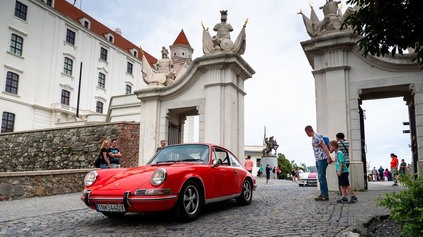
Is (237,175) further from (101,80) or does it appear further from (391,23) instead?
(101,80)

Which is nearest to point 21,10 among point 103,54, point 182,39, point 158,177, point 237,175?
point 103,54

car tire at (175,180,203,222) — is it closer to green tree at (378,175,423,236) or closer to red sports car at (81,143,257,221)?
red sports car at (81,143,257,221)

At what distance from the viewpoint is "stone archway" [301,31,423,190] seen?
1030cm

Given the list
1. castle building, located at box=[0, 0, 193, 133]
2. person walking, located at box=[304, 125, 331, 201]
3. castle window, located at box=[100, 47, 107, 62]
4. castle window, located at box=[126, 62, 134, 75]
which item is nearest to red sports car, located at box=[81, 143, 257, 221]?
person walking, located at box=[304, 125, 331, 201]

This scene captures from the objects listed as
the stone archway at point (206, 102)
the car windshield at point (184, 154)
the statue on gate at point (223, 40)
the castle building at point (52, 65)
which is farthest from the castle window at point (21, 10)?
the car windshield at point (184, 154)

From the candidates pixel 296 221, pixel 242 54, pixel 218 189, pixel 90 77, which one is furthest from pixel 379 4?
pixel 90 77

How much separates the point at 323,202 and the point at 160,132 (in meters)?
7.50

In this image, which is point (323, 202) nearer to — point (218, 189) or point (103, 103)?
point (218, 189)

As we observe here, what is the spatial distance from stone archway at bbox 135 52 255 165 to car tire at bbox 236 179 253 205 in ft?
14.0

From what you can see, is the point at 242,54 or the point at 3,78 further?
the point at 3,78

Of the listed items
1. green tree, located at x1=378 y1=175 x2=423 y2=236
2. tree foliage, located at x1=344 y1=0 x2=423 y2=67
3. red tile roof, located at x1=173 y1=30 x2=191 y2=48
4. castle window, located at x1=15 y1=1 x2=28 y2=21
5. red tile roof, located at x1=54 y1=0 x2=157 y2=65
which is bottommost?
green tree, located at x1=378 y1=175 x2=423 y2=236

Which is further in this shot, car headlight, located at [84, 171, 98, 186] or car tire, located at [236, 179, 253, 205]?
car tire, located at [236, 179, 253, 205]

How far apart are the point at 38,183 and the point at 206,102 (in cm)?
618

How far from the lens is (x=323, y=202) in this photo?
778 cm
